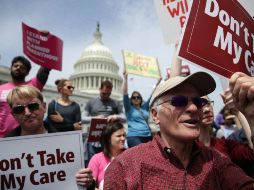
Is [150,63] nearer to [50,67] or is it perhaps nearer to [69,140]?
[50,67]

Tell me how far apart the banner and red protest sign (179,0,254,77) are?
498 centimetres

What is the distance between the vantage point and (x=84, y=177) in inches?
90.1

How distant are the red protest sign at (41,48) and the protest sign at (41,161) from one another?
2652 mm

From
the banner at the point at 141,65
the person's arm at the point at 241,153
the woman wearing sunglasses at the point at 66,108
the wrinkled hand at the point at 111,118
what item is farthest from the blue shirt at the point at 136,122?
the person's arm at the point at 241,153

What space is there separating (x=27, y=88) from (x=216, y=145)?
1729mm

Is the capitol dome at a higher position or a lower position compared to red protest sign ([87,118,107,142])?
higher

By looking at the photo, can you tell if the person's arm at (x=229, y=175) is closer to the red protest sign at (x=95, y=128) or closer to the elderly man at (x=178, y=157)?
the elderly man at (x=178, y=157)

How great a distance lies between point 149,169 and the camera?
171 cm

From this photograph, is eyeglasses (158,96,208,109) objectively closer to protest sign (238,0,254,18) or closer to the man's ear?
the man's ear

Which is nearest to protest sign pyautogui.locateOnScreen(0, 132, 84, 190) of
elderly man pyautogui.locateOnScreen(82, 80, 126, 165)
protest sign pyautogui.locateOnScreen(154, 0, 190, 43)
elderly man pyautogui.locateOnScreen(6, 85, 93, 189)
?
elderly man pyautogui.locateOnScreen(6, 85, 93, 189)

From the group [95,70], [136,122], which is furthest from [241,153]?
[95,70]

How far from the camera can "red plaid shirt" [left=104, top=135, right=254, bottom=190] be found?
1668mm

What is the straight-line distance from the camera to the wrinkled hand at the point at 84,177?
7.47 feet

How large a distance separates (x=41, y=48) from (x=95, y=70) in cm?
7177
